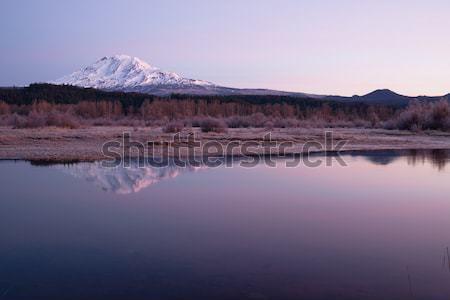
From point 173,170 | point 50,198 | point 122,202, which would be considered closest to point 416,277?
point 122,202

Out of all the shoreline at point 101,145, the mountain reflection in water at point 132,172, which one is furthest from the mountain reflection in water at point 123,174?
the shoreline at point 101,145

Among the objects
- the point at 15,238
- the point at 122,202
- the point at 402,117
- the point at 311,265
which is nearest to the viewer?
the point at 311,265

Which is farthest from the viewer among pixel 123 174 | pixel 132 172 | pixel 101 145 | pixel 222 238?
pixel 101 145

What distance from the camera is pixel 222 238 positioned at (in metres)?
7.24

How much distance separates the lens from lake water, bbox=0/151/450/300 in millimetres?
5336

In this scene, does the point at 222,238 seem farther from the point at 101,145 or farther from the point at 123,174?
the point at 101,145

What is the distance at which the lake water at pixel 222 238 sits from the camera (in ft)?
17.5

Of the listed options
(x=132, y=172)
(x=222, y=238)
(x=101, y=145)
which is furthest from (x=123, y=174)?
(x=101, y=145)

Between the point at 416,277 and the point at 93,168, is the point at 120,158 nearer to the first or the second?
the point at 93,168

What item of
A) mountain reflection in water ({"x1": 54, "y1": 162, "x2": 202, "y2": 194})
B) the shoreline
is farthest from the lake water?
the shoreline

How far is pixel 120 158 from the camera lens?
18594mm

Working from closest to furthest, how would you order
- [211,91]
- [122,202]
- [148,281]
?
[148,281] → [122,202] → [211,91]

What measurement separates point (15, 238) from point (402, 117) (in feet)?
125

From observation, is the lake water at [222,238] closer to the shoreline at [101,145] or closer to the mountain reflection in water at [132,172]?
the mountain reflection in water at [132,172]
